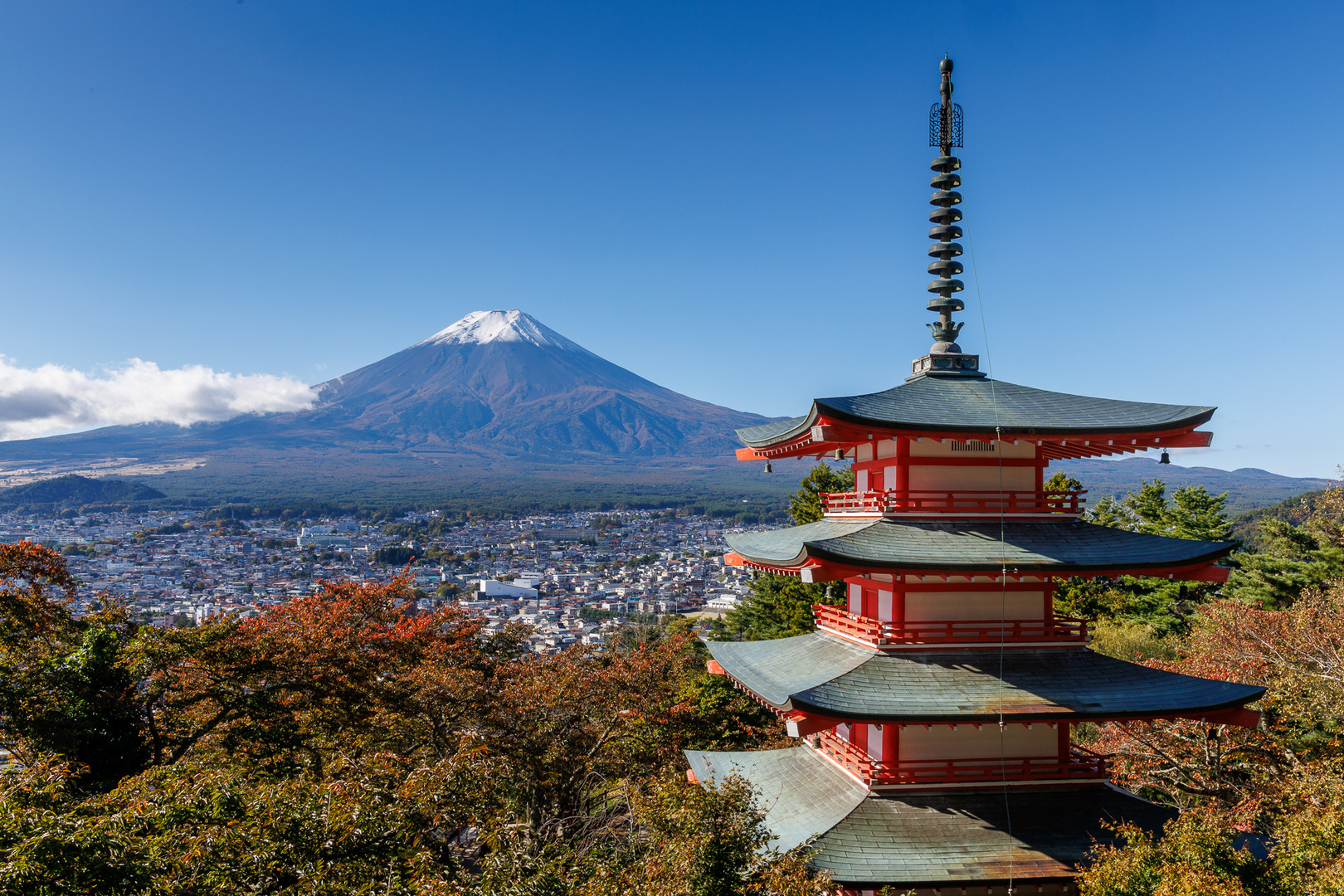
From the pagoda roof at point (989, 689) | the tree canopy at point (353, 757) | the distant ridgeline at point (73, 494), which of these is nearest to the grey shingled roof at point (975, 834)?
the tree canopy at point (353, 757)

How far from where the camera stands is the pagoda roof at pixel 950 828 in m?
8.09

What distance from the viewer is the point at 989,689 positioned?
9.03m

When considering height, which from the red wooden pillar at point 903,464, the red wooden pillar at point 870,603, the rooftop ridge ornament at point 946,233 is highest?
the rooftop ridge ornament at point 946,233

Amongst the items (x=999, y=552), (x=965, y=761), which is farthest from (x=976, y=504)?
(x=965, y=761)

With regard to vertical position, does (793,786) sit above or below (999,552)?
below

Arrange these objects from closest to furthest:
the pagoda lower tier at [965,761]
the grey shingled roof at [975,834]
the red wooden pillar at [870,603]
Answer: the grey shingled roof at [975,834] < the pagoda lower tier at [965,761] < the red wooden pillar at [870,603]

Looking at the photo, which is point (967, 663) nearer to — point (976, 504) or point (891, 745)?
point (891, 745)

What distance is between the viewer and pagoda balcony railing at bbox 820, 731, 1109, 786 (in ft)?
30.4

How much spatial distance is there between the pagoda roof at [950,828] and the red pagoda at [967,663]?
3cm

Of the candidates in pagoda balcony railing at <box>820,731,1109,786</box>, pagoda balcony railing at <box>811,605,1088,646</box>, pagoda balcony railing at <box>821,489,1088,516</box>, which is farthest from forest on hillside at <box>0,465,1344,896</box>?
pagoda balcony railing at <box>821,489,1088,516</box>

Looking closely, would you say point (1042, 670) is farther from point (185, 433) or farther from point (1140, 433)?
point (185, 433)

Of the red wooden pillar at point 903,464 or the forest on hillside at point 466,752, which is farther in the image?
the red wooden pillar at point 903,464

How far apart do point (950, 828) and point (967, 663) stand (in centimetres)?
191

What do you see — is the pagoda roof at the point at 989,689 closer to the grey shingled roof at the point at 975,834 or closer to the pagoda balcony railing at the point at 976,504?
the grey shingled roof at the point at 975,834
